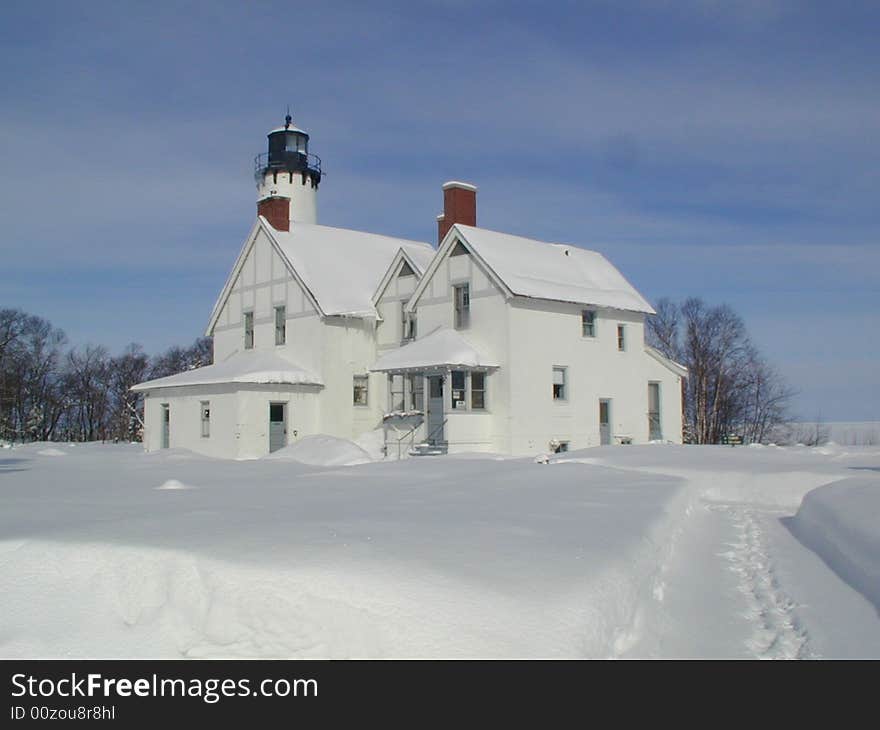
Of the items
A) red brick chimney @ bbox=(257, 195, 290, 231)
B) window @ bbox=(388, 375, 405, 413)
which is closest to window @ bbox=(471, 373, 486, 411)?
window @ bbox=(388, 375, 405, 413)

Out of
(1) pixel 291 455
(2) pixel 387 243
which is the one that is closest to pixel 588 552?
(1) pixel 291 455

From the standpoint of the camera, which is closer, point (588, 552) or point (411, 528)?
point (588, 552)

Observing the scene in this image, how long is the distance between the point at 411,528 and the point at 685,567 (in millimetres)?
3394

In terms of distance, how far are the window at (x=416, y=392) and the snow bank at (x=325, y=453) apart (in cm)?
449

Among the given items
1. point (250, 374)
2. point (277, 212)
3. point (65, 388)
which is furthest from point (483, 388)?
point (65, 388)

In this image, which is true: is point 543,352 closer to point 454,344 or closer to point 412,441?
point 454,344

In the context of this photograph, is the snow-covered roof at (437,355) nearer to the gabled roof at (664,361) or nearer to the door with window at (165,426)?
the gabled roof at (664,361)

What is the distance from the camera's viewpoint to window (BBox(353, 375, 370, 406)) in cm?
3269

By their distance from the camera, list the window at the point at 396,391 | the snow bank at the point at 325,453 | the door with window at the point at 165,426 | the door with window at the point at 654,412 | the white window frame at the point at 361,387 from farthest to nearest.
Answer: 1. the door with window at the point at 654,412
2. the door with window at the point at 165,426
3. the white window frame at the point at 361,387
4. the window at the point at 396,391
5. the snow bank at the point at 325,453

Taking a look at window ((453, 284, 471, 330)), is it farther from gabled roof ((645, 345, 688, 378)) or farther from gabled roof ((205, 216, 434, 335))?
gabled roof ((645, 345, 688, 378))

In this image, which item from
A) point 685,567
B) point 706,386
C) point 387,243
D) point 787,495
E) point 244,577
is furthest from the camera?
point 706,386

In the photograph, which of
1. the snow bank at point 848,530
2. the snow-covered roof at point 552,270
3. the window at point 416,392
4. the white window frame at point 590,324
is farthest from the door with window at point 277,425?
the snow bank at point 848,530

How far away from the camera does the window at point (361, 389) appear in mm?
32688

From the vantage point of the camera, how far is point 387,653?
5730mm
